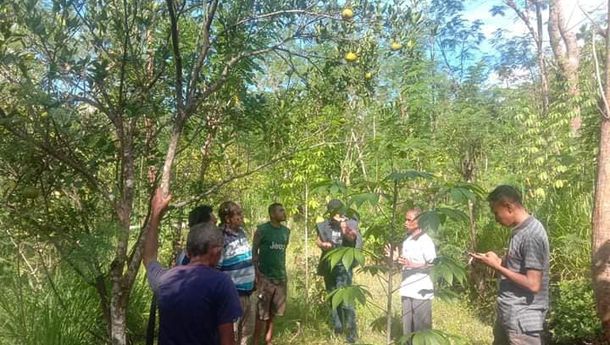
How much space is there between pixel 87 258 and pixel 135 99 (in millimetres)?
966

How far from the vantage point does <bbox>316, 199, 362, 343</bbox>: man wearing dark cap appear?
585 cm

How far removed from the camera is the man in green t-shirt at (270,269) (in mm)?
5523

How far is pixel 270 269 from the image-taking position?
5.57 metres

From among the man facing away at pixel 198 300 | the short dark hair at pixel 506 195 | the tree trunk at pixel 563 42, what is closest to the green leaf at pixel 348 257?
the man facing away at pixel 198 300

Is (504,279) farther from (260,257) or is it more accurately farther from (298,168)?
(298,168)

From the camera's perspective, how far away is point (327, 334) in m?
6.14

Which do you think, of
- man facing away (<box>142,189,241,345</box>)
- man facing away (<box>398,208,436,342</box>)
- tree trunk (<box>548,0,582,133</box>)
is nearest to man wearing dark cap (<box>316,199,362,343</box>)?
man facing away (<box>398,208,436,342</box>)

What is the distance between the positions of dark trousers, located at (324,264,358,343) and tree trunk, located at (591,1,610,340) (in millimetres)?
2450

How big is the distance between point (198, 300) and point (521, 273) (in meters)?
2.05

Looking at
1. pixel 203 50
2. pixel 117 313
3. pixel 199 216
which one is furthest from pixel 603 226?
pixel 117 313

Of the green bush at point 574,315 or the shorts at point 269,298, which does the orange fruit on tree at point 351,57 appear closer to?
the shorts at point 269,298

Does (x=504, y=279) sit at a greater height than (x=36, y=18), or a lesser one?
lesser

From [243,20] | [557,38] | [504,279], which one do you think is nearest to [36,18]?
[243,20]

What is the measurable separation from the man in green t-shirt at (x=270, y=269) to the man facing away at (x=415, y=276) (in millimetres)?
1405
